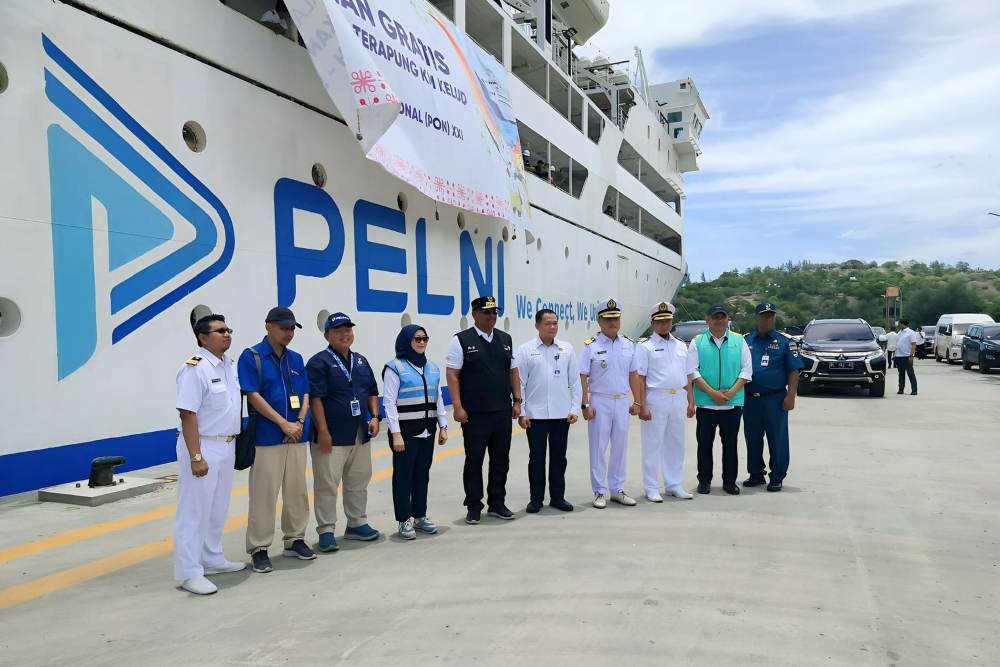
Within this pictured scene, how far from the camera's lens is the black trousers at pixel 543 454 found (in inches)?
202

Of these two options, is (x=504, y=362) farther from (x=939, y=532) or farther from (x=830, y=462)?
(x=830, y=462)

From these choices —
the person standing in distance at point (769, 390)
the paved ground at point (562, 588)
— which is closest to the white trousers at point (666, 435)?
the paved ground at point (562, 588)

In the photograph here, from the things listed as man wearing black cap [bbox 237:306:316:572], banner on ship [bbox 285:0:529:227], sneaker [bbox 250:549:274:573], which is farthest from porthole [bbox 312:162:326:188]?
sneaker [bbox 250:549:274:573]

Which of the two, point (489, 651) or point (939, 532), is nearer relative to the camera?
point (489, 651)

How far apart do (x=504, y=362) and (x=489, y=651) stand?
2.46m

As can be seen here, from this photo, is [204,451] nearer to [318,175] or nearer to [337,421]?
[337,421]

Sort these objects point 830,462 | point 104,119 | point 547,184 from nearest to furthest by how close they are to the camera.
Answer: point 104,119, point 830,462, point 547,184

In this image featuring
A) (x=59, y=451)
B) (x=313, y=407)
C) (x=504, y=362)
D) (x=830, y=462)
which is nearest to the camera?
(x=313, y=407)

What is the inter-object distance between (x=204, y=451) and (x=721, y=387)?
3997 mm

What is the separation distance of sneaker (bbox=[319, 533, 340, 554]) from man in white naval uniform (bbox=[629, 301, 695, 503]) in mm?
2563

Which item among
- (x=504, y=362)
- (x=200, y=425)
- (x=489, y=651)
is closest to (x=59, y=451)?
(x=200, y=425)

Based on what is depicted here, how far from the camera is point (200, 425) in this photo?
354 cm

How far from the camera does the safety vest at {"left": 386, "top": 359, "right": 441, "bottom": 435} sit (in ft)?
14.4

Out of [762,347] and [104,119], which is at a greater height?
[104,119]
